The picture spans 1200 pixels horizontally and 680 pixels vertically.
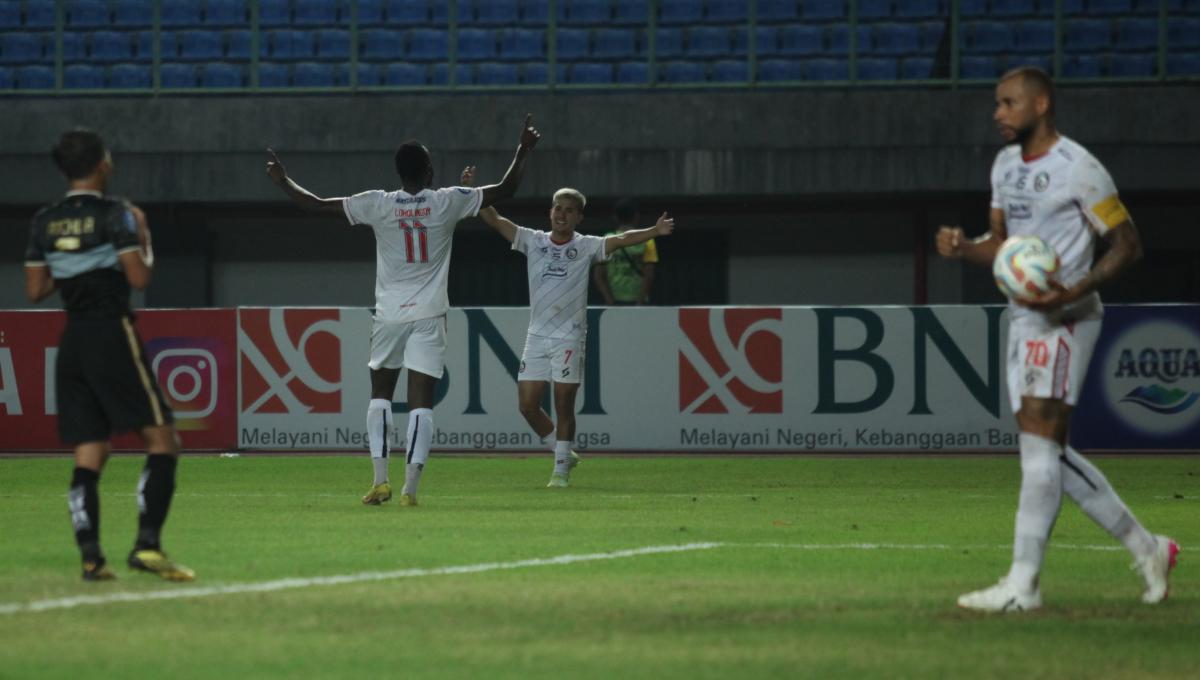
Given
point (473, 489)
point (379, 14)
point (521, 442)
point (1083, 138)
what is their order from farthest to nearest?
point (379, 14) → point (1083, 138) → point (521, 442) → point (473, 489)

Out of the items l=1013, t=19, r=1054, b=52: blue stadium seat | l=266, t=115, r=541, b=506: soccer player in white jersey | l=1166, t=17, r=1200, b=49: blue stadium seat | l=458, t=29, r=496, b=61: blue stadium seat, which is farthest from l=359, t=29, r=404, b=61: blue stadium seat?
l=266, t=115, r=541, b=506: soccer player in white jersey

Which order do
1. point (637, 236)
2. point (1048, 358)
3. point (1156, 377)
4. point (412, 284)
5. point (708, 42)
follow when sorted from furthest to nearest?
1. point (708, 42)
2. point (1156, 377)
3. point (637, 236)
4. point (412, 284)
5. point (1048, 358)

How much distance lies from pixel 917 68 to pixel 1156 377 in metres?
9.52

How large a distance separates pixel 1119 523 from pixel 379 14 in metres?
22.6

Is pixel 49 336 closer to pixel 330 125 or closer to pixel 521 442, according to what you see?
pixel 521 442

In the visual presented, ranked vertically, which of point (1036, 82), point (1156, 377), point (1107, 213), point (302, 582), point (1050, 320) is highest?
point (1036, 82)

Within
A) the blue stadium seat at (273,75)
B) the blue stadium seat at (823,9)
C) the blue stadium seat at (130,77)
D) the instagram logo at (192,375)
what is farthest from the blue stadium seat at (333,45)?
the instagram logo at (192,375)

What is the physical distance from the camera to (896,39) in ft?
91.7

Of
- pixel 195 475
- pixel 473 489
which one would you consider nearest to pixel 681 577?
pixel 473 489

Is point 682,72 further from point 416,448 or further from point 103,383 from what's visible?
point 103,383

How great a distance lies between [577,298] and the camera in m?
15.0

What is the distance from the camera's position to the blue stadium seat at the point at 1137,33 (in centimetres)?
2758

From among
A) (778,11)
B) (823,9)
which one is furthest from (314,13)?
(823,9)

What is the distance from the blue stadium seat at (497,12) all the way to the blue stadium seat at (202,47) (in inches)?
151
